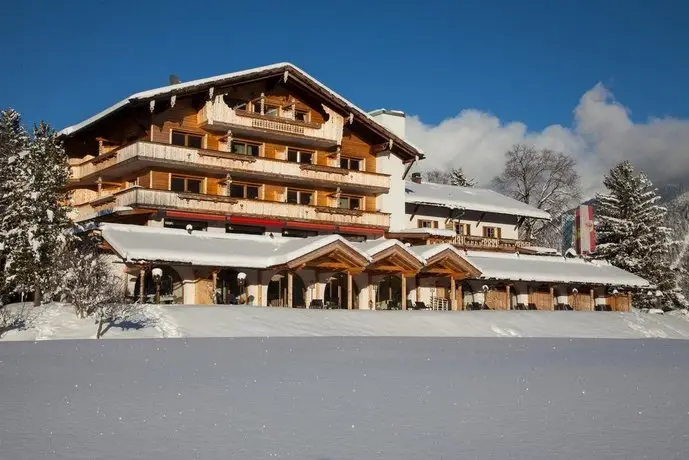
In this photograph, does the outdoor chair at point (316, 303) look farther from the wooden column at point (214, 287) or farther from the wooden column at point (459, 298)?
the wooden column at point (459, 298)

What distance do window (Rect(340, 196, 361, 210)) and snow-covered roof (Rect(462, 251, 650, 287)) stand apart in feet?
21.8

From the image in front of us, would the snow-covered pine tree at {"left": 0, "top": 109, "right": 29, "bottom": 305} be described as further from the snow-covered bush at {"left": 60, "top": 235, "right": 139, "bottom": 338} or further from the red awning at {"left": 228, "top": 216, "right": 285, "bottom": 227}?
the red awning at {"left": 228, "top": 216, "right": 285, "bottom": 227}

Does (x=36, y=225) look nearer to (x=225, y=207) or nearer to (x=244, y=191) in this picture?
(x=225, y=207)

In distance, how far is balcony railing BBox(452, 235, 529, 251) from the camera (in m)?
47.5

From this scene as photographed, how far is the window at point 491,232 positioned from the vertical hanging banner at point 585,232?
5860 millimetres

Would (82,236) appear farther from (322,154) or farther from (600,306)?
(600,306)

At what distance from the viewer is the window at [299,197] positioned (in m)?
41.7

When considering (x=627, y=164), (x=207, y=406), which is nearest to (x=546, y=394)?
(x=207, y=406)

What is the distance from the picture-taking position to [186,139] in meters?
38.4

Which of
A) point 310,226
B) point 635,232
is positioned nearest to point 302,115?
point 310,226

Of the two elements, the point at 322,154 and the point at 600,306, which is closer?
the point at 322,154

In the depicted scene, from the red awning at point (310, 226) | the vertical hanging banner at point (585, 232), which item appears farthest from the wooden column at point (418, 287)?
the vertical hanging banner at point (585, 232)

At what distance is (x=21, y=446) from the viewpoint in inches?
315

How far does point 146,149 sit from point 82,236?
16.9ft
